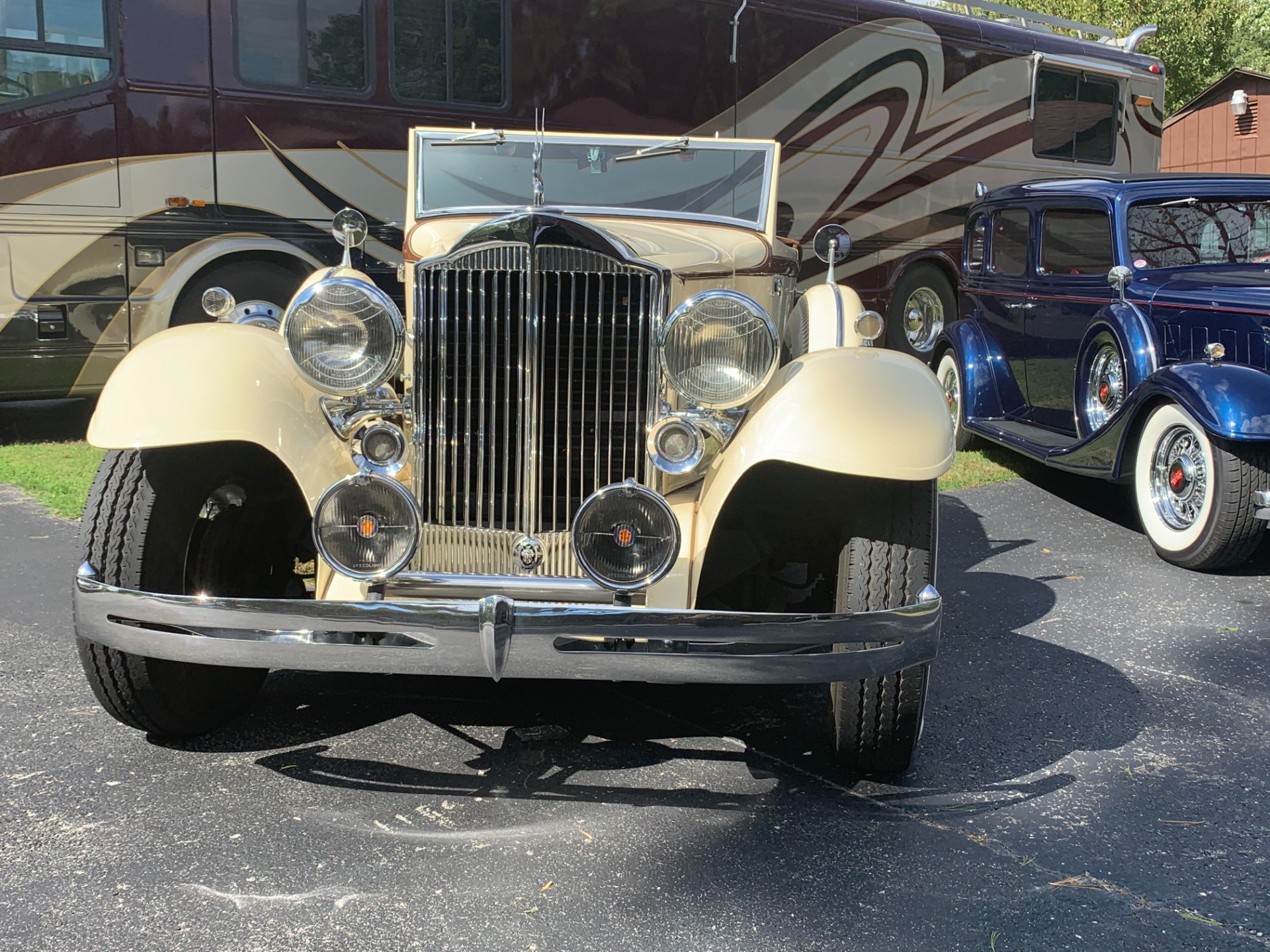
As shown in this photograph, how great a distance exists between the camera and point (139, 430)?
2.89 meters

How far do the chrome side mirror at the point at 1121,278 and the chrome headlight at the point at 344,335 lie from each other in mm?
4486

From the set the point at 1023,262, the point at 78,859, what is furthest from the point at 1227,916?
the point at 1023,262

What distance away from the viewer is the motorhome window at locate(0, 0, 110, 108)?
22.9 ft

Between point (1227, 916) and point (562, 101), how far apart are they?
7.48m

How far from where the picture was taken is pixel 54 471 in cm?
679

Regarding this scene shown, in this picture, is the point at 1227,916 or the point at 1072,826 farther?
the point at 1072,826

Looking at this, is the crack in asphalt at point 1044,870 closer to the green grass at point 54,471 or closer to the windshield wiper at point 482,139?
the windshield wiper at point 482,139

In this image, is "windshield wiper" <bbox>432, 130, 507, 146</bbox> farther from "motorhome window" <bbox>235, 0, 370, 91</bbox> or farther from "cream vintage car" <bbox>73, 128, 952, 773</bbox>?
"motorhome window" <bbox>235, 0, 370, 91</bbox>

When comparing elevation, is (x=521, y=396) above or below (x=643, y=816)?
above

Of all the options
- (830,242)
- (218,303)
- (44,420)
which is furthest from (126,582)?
(44,420)

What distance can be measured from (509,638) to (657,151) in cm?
236

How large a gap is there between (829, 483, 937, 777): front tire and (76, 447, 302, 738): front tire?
167 cm

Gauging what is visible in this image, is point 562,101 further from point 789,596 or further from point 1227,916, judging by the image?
point 1227,916

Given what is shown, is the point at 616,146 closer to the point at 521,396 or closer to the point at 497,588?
the point at 521,396
